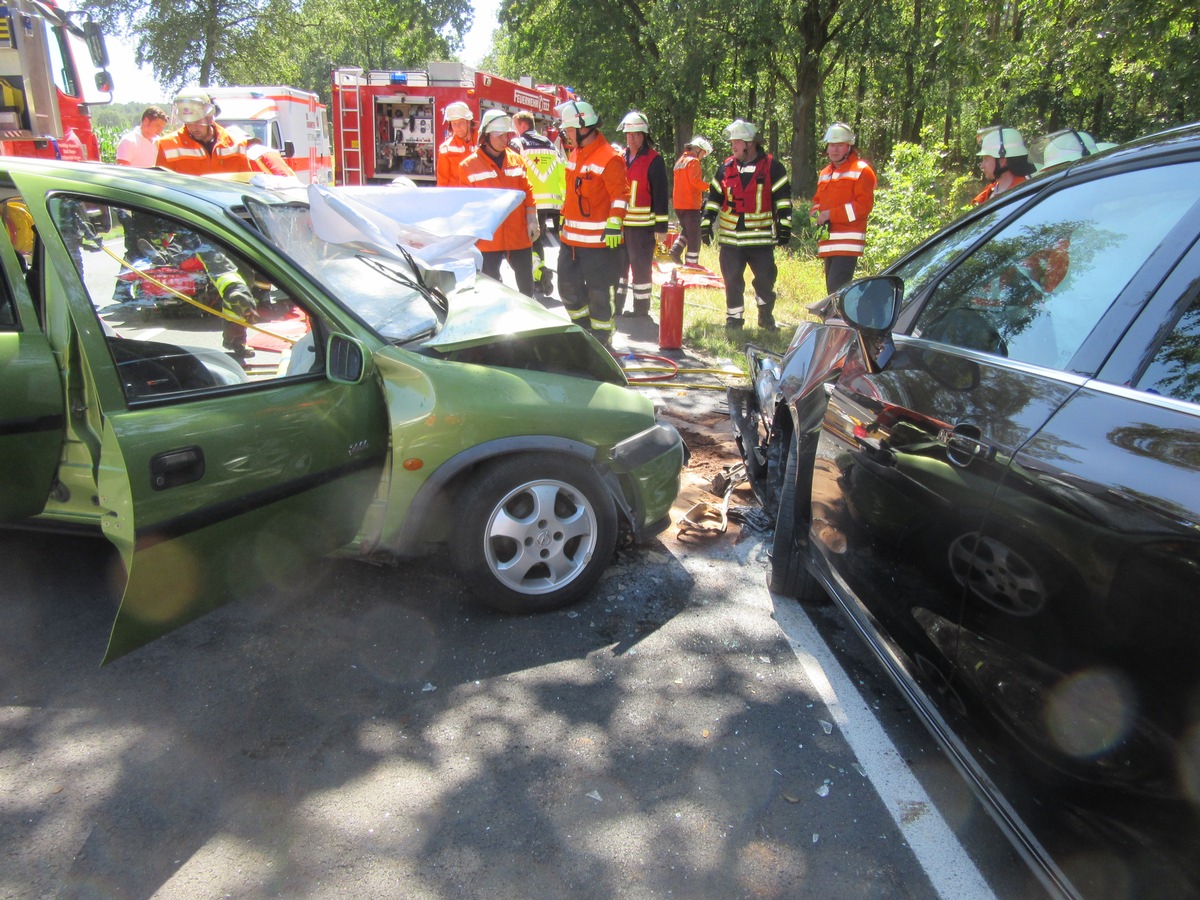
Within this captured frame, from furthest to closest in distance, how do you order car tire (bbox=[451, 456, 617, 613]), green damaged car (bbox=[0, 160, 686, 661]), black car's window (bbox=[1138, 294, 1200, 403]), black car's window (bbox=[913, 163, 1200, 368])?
car tire (bbox=[451, 456, 617, 613])
green damaged car (bbox=[0, 160, 686, 661])
black car's window (bbox=[913, 163, 1200, 368])
black car's window (bbox=[1138, 294, 1200, 403])

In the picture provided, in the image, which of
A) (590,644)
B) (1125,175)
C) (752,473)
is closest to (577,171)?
(752,473)

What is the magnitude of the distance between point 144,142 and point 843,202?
8288 mm

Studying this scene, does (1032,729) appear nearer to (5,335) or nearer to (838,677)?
(838,677)

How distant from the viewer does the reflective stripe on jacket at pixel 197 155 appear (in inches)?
277

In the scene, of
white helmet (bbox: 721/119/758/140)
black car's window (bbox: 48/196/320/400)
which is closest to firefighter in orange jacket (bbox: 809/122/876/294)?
white helmet (bbox: 721/119/758/140)

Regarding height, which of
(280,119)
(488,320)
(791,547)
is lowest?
(791,547)

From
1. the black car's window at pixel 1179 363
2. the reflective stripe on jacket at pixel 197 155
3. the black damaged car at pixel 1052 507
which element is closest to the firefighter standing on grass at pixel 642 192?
the reflective stripe on jacket at pixel 197 155

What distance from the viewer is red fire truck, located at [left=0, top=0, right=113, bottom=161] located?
30.1 ft

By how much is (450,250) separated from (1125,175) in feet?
8.53

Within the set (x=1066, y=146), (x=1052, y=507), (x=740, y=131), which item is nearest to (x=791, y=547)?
(x=1052, y=507)

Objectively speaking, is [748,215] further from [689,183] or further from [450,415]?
[450,415]

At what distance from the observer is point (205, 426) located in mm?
2629

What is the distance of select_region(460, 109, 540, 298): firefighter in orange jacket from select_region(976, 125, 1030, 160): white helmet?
393 centimetres

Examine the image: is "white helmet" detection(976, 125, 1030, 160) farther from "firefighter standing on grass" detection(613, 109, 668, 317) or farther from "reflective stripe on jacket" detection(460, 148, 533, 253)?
"reflective stripe on jacket" detection(460, 148, 533, 253)
